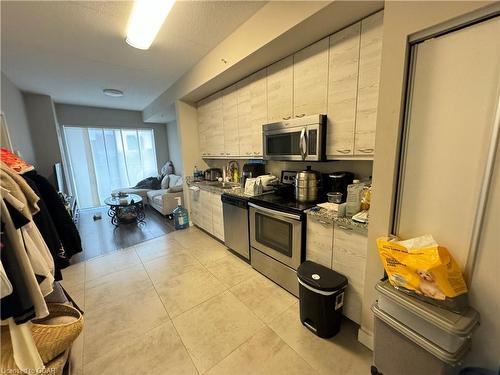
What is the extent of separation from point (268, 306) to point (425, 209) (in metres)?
1.52

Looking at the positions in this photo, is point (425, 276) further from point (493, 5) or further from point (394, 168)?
point (493, 5)

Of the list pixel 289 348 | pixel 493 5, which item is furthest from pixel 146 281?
pixel 493 5

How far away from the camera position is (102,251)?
3160 mm

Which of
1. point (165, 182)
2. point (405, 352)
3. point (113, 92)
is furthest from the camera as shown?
point (165, 182)

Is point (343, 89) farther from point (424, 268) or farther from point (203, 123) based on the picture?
point (203, 123)

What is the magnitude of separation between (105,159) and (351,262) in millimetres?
6783

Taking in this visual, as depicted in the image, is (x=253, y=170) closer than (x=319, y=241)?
No

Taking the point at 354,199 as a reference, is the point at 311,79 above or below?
above

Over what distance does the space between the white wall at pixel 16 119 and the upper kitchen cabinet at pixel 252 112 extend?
3.22 m

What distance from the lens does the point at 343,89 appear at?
1.74 meters

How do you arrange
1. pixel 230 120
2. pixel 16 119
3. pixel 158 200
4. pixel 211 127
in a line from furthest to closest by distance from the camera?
pixel 158 200 → pixel 211 127 → pixel 16 119 → pixel 230 120

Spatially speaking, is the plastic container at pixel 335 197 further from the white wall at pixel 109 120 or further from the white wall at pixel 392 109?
the white wall at pixel 109 120

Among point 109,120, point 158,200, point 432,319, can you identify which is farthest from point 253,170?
point 109,120

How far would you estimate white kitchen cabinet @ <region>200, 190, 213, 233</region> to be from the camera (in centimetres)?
336
